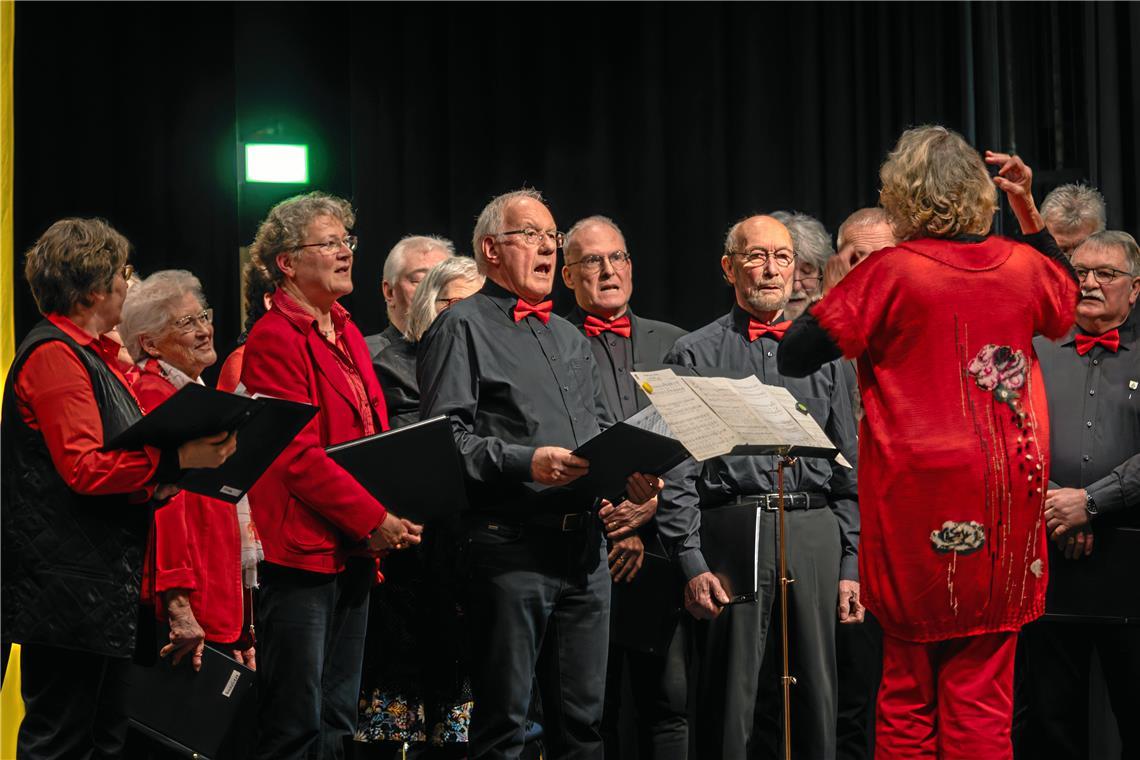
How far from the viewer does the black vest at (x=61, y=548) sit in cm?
294

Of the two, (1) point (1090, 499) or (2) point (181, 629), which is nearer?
(2) point (181, 629)

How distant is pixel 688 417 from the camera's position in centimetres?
297

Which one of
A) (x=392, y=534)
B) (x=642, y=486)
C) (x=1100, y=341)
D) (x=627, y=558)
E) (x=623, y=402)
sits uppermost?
(x=1100, y=341)

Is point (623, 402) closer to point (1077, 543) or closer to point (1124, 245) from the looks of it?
point (1077, 543)

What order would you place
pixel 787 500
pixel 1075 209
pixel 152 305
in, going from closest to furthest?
pixel 787 500, pixel 152 305, pixel 1075 209

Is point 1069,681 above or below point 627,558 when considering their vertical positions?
below

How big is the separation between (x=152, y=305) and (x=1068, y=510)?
2.82 m

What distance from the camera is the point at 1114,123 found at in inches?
209

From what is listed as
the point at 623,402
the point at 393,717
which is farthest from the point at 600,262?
the point at 393,717

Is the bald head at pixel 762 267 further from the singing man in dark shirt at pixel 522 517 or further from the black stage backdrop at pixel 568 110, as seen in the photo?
the black stage backdrop at pixel 568 110

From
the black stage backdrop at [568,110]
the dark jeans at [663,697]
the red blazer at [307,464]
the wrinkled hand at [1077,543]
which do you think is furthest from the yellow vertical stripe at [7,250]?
the wrinkled hand at [1077,543]

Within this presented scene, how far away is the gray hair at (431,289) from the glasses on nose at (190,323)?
65 cm

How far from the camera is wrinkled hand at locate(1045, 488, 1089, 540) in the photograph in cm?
377

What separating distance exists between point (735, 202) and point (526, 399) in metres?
2.99
